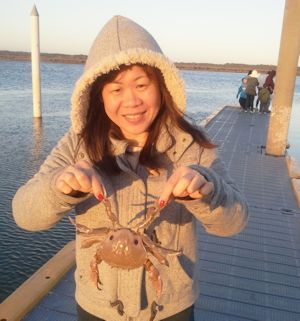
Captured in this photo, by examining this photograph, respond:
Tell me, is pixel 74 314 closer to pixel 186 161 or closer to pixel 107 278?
pixel 107 278

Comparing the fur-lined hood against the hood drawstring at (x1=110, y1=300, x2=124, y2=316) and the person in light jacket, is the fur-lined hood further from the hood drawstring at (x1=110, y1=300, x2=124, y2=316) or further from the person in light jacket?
the hood drawstring at (x1=110, y1=300, x2=124, y2=316)

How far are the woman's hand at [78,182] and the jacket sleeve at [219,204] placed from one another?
44 cm

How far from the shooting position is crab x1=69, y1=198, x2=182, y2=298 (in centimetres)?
212

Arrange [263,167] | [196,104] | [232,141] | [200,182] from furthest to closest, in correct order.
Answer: [196,104], [232,141], [263,167], [200,182]

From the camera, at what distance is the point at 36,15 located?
57.9 feet

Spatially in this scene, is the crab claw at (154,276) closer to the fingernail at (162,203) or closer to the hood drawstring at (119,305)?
the hood drawstring at (119,305)

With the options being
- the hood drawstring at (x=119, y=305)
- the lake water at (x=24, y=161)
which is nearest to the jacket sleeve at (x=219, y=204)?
the hood drawstring at (x=119, y=305)

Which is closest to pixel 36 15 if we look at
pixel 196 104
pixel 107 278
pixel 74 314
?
pixel 196 104

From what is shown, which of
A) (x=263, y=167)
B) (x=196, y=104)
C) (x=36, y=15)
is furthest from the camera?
(x=196, y=104)

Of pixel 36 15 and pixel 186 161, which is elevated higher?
pixel 36 15

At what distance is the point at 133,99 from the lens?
7.33 ft

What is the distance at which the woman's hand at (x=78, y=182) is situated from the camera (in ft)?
6.10

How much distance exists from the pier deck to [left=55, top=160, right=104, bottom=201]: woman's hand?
2293 millimetres

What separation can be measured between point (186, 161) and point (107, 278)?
800 millimetres
